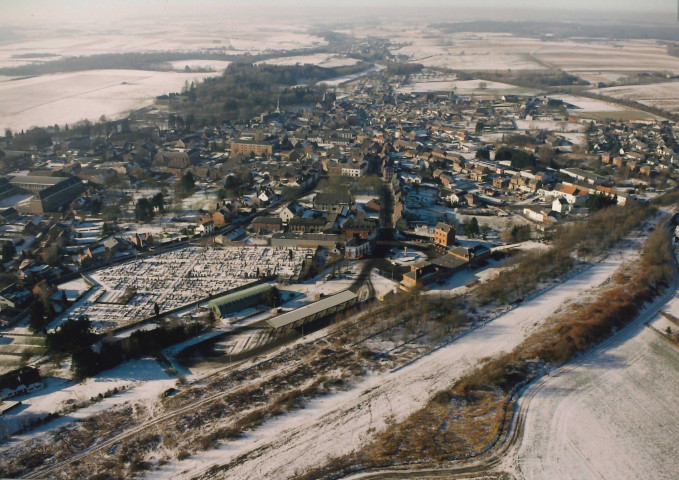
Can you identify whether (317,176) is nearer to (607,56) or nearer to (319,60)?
(319,60)

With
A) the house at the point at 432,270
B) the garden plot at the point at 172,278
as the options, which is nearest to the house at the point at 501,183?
the house at the point at 432,270

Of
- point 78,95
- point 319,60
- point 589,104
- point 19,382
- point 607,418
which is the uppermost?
point 319,60

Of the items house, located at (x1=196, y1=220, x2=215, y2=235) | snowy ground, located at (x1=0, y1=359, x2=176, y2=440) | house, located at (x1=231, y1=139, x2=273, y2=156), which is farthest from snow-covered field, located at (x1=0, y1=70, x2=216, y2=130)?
snowy ground, located at (x1=0, y1=359, x2=176, y2=440)

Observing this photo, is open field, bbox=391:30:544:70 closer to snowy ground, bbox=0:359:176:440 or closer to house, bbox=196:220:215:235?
house, bbox=196:220:215:235

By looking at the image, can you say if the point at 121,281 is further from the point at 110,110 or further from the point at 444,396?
the point at 110,110

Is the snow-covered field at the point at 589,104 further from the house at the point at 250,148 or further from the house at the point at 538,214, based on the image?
the house at the point at 250,148

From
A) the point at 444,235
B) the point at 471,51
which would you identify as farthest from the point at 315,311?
the point at 471,51

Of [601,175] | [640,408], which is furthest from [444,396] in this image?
Result: [601,175]
